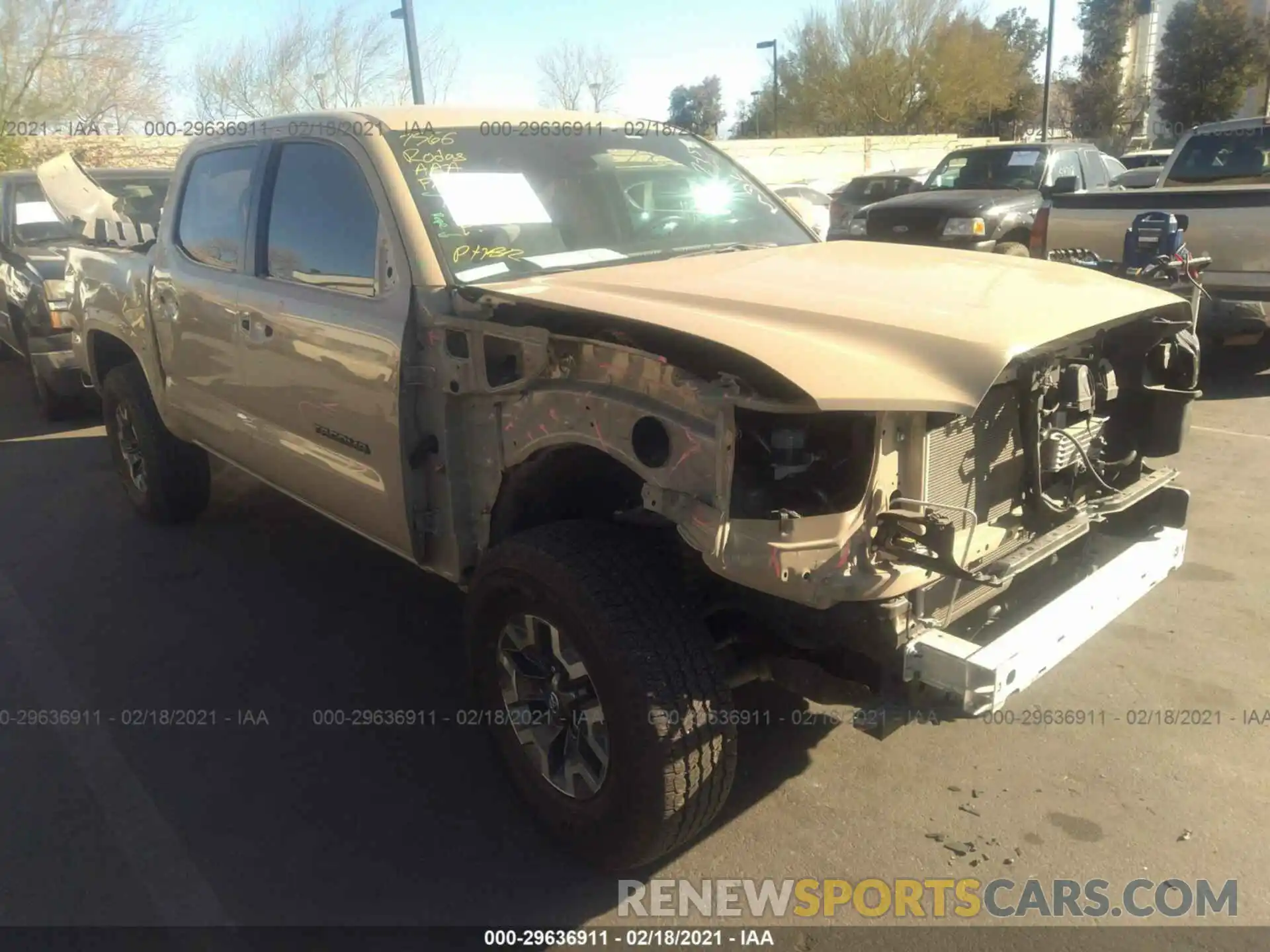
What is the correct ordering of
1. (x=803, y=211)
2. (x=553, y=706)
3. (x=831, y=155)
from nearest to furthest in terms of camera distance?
(x=553, y=706) < (x=803, y=211) < (x=831, y=155)

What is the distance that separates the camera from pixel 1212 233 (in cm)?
704

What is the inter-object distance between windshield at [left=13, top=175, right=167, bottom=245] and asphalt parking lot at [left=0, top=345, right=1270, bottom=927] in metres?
4.66

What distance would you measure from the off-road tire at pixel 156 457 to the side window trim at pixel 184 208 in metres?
0.94

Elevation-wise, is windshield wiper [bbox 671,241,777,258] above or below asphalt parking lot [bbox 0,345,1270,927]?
above

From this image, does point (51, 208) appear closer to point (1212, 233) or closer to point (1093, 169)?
point (1212, 233)

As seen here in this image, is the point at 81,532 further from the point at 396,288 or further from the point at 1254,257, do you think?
the point at 1254,257

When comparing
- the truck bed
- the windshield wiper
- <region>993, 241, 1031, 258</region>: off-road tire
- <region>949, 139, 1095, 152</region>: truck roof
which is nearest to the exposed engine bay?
the windshield wiper

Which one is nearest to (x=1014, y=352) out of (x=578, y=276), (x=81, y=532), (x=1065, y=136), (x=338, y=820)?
(x=578, y=276)

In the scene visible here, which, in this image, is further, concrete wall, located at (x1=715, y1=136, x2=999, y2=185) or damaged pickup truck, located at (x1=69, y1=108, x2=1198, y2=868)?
concrete wall, located at (x1=715, y1=136, x2=999, y2=185)

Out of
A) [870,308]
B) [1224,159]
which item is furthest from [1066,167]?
[870,308]

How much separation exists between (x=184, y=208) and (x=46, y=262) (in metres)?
4.43

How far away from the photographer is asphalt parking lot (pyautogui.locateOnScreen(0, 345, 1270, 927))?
276 cm

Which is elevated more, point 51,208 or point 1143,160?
point 51,208

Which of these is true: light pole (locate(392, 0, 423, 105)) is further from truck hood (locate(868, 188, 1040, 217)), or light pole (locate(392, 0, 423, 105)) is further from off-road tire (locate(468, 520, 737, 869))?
off-road tire (locate(468, 520, 737, 869))
